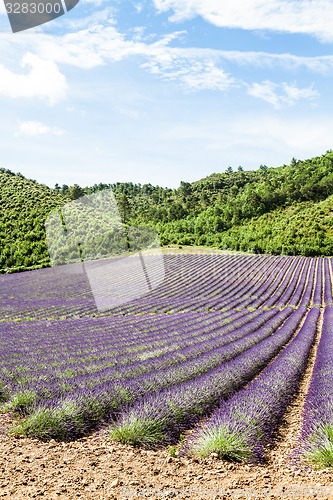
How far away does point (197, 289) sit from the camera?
90.2 ft

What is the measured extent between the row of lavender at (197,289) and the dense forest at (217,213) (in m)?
11.5

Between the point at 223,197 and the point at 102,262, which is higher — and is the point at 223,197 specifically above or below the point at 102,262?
above

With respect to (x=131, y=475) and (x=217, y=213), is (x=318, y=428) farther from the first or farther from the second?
(x=217, y=213)

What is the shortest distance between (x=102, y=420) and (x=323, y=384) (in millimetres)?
3565

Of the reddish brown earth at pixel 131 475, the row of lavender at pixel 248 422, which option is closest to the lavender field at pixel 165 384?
the row of lavender at pixel 248 422

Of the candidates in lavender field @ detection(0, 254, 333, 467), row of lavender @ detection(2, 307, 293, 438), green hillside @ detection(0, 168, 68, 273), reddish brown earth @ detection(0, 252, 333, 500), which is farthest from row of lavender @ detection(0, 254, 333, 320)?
A: reddish brown earth @ detection(0, 252, 333, 500)

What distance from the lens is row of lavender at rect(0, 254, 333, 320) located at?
1992 centimetres

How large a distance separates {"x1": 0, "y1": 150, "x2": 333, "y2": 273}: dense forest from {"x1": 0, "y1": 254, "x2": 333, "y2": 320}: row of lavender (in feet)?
37.6

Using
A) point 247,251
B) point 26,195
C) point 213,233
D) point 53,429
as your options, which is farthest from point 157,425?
point 213,233

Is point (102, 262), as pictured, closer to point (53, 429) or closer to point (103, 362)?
point (103, 362)

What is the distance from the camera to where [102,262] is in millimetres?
38781

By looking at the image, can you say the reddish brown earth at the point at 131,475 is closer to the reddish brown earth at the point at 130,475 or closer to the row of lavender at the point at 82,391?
the reddish brown earth at the point at 130,475

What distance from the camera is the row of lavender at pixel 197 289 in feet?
65.4

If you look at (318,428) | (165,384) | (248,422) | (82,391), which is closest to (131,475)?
→ (248,422)
